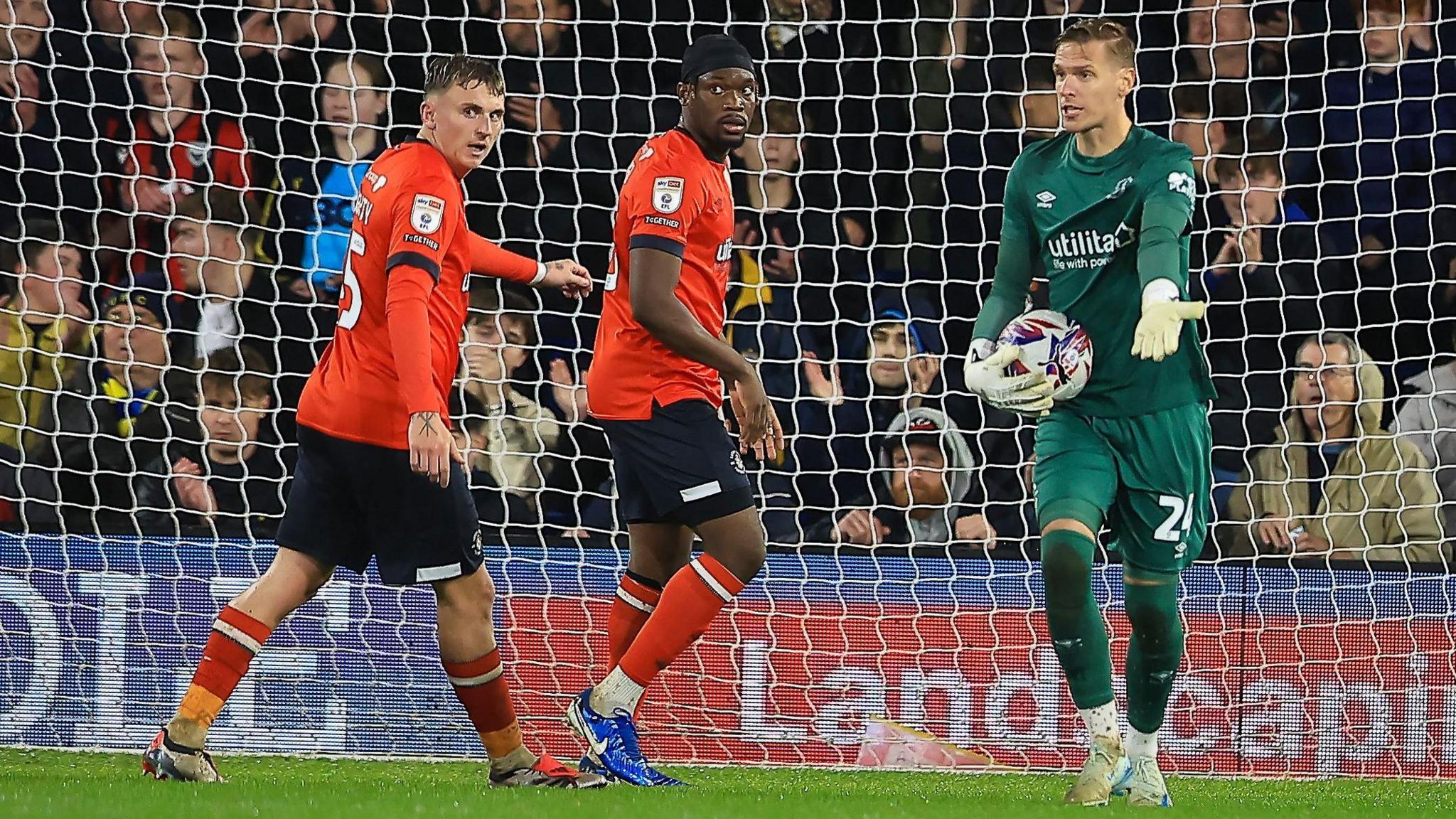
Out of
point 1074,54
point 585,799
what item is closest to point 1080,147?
point 1074,54

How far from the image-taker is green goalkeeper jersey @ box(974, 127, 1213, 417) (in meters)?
4.16

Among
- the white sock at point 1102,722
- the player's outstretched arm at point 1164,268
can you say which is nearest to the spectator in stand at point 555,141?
the player's outstretched arm at point 1164,268

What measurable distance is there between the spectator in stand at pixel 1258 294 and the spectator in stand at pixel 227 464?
3.75 m

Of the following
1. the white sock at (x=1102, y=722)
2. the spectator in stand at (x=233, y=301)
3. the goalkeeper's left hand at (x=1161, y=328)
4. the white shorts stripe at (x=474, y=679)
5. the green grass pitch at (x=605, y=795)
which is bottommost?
the green grass pitch at (x=605, y=795)

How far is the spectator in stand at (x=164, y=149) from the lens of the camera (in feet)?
24.3

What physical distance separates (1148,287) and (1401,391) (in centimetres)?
387

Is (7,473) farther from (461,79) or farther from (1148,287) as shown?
(1148,287)

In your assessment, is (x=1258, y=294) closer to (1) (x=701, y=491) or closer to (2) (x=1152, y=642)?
(2) (x=1152, y=642)

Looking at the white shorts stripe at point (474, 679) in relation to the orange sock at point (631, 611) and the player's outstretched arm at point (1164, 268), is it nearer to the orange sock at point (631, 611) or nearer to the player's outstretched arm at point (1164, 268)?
the orange sock at point (631, 611)

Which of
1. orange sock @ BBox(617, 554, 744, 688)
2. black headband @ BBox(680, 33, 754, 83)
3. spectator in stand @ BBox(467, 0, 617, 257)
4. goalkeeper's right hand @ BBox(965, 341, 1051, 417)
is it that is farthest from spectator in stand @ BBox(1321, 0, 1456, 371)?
orange sock @ BBox(617, 554, 744, 688)

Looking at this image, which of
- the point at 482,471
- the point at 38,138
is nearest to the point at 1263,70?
the point at 482,471

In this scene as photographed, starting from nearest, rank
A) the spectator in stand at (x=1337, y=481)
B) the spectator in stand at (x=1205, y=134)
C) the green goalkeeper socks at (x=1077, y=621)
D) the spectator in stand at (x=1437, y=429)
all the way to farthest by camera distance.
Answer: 1. the green goalkeeper socks at (x=1077, y=621)
2. the spectator in stand at (x=1337, y=481)
3. the spectator in stand at (x=1437, y=429)
4. the spectator in stand at (x=1205, y=134)

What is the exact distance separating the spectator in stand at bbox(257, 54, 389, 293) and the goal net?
2 centimetres

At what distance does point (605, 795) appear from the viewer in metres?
4.01
